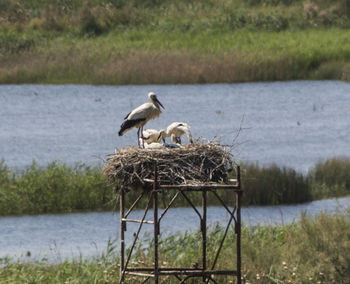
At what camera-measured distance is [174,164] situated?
10938 mm

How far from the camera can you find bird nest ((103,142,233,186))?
1095cm

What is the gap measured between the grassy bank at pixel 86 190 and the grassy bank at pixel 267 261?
23.4 feet

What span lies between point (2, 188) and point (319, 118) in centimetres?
2032

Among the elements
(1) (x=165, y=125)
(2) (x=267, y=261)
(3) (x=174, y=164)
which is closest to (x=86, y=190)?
(2) (x=267, y=261)

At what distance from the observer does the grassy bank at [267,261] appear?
13.5 m

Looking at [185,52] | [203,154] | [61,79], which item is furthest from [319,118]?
[203,154]

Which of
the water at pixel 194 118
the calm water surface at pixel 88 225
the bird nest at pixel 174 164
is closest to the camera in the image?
the bird nest at pixel 174 164

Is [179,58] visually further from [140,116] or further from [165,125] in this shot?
[140,116]

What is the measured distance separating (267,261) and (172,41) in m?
37.2

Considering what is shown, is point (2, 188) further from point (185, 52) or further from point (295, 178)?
point (185, 52)

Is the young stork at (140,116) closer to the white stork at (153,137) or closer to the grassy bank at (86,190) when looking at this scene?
the white stork at (153,137)

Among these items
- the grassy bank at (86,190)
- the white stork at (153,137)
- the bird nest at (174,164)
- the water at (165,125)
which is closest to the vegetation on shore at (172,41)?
the water at (165,125)

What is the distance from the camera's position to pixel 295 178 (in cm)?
2505

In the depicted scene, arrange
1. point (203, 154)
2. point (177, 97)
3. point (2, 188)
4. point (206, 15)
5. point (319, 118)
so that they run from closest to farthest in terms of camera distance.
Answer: point (203, 154) < point (2, 188) < point (319, 118) < point (177, 97) < point (206, 15)
